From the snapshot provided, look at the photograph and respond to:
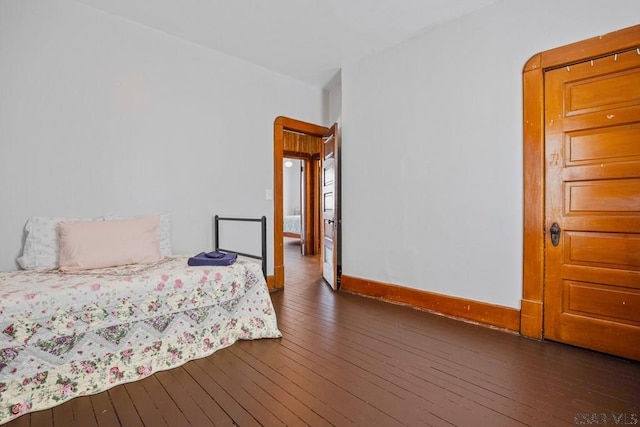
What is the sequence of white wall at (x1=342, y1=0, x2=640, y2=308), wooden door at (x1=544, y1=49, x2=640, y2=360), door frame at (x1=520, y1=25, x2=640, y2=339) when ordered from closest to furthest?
1. wooden door at (x1=544, y1=49, x2=640, y2=360)
2. door frame at (x1=520, y1=25, x2=640, y2=339)
3. white wall at (x1=342, y1=0, x2=640, y2=308)

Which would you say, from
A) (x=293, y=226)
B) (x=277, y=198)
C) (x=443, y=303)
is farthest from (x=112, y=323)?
(x=293, y=226)

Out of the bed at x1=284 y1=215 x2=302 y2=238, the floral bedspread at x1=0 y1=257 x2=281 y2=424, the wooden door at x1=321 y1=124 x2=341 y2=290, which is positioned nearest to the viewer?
the floral bedspread at x1=0 y1=257 x2=281 y2=424

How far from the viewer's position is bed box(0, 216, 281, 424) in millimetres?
1525

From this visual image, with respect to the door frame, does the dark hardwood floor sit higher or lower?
lower

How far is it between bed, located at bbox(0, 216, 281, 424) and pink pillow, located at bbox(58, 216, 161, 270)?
0.20 feet

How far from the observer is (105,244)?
219 centimetres

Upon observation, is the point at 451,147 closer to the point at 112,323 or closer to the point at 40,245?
the point at 112,323

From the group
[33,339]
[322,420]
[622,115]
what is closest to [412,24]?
[622,115]

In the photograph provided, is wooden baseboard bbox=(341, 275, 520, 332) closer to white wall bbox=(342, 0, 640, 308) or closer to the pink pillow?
white wall bbox=(342, 0, 640, 308)

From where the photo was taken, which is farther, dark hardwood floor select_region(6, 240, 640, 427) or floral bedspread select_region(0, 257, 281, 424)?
floral bedspread select_region(0, 257, 281, 424)

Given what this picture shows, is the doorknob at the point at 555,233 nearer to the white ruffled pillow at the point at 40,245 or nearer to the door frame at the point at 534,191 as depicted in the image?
the door frame at the point at 534,191

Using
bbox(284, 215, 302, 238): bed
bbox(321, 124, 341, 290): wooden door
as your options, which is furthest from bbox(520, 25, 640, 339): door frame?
bbox(284, 215, 302, 238): bed

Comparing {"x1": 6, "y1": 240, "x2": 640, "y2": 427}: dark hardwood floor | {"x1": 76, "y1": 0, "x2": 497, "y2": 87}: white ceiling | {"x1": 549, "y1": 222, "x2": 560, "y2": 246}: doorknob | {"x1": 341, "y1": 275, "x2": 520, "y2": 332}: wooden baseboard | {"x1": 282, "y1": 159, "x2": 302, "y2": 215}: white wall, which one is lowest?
{"x1": 6, "y1": 240, "x2": 640, "y2": 427}: dark hardwood floor

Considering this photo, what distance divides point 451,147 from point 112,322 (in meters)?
2.73
